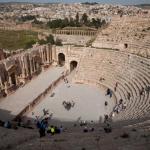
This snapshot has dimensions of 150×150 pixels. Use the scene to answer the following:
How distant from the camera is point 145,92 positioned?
76.7 feet

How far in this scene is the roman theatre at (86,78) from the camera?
80.0ft

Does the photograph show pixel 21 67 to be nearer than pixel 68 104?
No

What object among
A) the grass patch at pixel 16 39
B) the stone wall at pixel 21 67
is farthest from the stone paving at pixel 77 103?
the grass patch at pixel 16 39

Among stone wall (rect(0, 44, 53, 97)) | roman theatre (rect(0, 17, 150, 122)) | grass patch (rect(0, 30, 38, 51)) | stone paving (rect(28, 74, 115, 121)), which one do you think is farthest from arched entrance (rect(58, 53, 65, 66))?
grass patch (rect(0, 30, 38, 51))

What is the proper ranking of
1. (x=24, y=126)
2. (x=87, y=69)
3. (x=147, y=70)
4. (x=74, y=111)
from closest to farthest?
(x=24, y=126), (x=74, y=111), (x=147, y=70), (x=87, y=69)

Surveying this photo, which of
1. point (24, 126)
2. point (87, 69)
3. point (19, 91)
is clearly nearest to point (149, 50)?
point (87, 69)

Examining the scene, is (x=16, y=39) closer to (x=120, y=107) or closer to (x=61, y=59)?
(x=61, y=59)

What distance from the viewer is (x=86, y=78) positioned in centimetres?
3191

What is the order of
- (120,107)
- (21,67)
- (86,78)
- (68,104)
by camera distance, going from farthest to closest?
1. (21,67)
2. (86,78)
3. (68,104)
4. (120,107)

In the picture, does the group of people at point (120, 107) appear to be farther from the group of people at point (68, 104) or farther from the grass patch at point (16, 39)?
the grass patch at point (16, 39)

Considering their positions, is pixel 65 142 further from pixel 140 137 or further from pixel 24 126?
pixel 24 126

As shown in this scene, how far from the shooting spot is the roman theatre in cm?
2439

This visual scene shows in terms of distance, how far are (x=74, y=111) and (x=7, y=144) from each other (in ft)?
42.0

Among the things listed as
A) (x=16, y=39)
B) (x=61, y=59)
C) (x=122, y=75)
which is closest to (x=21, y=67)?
(x=61, y=59)
